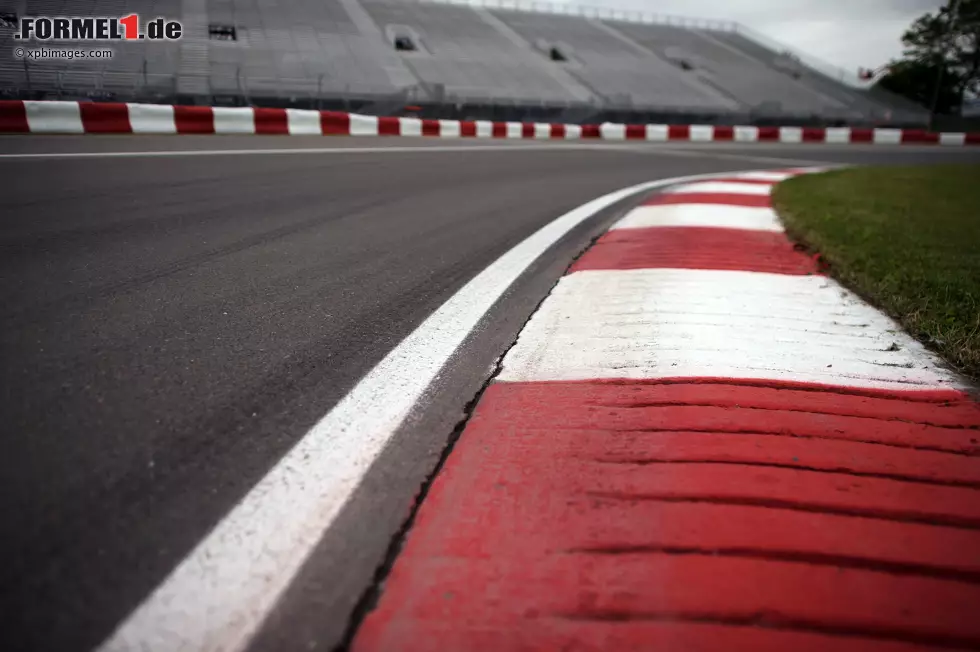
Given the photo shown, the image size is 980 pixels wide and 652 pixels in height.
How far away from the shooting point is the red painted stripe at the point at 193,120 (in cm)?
1088

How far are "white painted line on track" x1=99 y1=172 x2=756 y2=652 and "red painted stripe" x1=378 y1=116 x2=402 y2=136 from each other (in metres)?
14.1

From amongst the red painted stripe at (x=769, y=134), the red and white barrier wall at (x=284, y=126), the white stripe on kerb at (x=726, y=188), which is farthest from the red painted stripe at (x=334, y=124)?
the red painted stripe at (x=769, y=134)

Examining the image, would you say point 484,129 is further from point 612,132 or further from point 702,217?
point 702,217

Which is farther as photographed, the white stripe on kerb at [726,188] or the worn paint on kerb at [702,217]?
the white stripe on kerb at [726,188]

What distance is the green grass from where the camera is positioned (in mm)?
2258

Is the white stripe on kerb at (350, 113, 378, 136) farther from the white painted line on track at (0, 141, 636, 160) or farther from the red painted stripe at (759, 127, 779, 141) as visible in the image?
the red painted stripe at (759, 127, 779, 141)

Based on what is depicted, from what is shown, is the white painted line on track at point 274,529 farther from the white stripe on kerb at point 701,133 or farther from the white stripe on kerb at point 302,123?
the white stripe on kerb at point 701,133

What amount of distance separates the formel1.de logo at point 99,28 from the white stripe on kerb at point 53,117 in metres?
16.6

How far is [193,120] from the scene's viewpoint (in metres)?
11.1

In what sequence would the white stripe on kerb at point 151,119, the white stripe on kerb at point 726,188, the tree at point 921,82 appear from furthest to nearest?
the tree at point 921,82 < the white stripe on kerb at point 151,119 < the white stripe on kerb at point 726,188

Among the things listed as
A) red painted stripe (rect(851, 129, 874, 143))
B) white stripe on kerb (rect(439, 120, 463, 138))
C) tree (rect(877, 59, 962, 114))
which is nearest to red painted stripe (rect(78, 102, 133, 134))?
white stripe on kerb (rect(439, 120, 463, 138))

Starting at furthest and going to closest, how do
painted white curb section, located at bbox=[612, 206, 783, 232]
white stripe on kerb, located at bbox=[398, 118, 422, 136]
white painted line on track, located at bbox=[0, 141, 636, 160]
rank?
white stripe on kerb, located at bbox=[398, 118, 422, 136] < white painted line on track, located at bbox=[0, 141, 636, 160] < painted white curb section, located at bbox=[612, 206, 783, 232]

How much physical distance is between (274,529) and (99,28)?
31.3 metres

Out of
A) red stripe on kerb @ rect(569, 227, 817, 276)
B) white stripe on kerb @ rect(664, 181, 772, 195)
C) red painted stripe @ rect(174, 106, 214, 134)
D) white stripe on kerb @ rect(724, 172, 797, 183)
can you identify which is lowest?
red stripe on kerb @ rect(569, 227, 817, 276)
